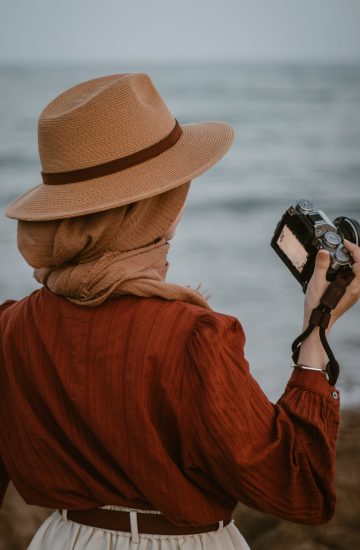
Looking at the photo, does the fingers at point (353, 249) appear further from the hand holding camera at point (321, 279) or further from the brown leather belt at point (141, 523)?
the brown leather belt at point (141, 523)

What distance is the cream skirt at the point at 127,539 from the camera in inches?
43.4

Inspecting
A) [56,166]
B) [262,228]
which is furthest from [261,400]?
[262,228]

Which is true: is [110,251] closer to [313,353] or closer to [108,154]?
[108,154]

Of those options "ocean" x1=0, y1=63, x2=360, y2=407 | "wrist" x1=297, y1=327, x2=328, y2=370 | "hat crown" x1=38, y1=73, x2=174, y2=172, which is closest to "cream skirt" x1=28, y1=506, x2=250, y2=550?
"wrist" x1=297, y1=327, x2=328, y2=370

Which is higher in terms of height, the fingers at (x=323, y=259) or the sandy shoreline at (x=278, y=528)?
the fingers at (x=323, y=259)

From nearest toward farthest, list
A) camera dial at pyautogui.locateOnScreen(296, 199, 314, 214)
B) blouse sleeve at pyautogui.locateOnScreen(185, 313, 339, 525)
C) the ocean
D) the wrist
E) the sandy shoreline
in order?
1. blouse sleeve at pyautogui.locateOnScreen(185, 313, 339, 525)
2. the wrist
3. camera dial at pyautogui.locateOnScreen(296, 199, 314, 214)
4. the sandy shoreline
5. the ocean

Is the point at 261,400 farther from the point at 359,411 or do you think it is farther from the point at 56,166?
the point at 359,411

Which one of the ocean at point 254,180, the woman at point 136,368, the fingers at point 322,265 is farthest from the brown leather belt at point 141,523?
the ocean at point 254,180

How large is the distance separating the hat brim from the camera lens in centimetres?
26

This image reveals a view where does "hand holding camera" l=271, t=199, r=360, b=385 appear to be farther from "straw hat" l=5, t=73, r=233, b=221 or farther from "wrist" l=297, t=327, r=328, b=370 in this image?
"straw hat" l=5, t=73, r=233, b=221

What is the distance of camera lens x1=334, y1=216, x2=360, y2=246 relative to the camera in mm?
1256

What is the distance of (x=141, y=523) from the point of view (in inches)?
43.4

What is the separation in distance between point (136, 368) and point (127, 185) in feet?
0.75

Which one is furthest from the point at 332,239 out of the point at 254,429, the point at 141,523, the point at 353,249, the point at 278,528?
the point at 278,528
